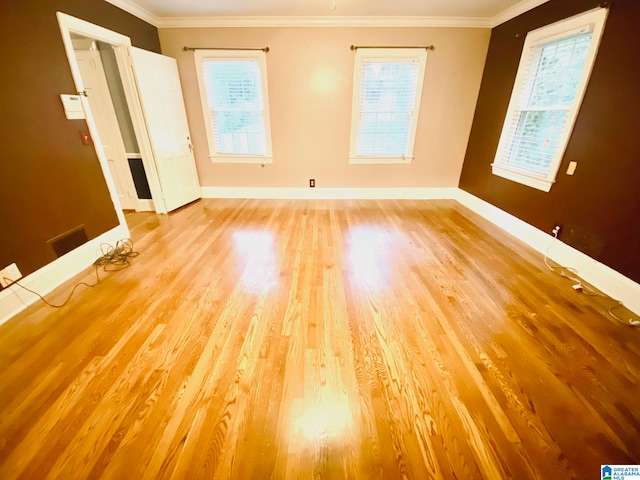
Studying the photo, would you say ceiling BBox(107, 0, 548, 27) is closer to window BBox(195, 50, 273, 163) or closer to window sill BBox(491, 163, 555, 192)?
window BBox(195, 50, 273, 163)

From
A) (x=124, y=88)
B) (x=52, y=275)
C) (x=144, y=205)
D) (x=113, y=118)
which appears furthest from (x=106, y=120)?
(x=52, y=275)

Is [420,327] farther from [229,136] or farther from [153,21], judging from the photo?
[153,21]

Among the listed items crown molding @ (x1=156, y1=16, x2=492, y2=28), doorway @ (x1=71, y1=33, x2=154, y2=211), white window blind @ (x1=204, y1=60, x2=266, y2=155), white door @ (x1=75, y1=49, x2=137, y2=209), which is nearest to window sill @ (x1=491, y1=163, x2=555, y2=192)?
crown molding @ (x1=156, y1=16, x2=492, y2=28)

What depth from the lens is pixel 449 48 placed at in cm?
373

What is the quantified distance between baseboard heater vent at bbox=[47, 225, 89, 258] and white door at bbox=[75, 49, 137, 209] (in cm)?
158

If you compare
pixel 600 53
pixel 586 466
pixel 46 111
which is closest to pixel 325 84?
pixel 600 53

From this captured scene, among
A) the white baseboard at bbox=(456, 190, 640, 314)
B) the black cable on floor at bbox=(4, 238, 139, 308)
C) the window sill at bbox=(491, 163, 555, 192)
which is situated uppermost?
the window sill at bbox=(491, 163, 555, 192)

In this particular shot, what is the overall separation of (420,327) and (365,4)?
3684 millimetres

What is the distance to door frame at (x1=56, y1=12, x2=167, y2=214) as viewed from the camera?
2361 millimetres

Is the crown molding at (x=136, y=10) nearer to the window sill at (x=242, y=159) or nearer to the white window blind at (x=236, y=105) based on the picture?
the white window blind at (x=236, y=105)

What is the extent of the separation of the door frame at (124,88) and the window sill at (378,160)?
3002mm

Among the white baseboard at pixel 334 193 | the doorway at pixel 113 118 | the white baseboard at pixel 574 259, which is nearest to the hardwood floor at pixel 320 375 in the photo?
the white baseboard at pixel 574 259

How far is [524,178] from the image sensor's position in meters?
3.05

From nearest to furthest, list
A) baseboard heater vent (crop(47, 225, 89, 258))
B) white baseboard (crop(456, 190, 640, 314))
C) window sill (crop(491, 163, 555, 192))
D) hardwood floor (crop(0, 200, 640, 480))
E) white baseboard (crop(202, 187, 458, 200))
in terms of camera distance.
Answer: hardwood floor (crop(0, 200, 640, 480))
white baseboard (crop(456, 190, 640, 314))
baseboard heater vent (crop(47, 225, 89, 258))
window sill (crop(491, 163, 555, 192))
white baseboard (crop(202, 187, 458, 200))
